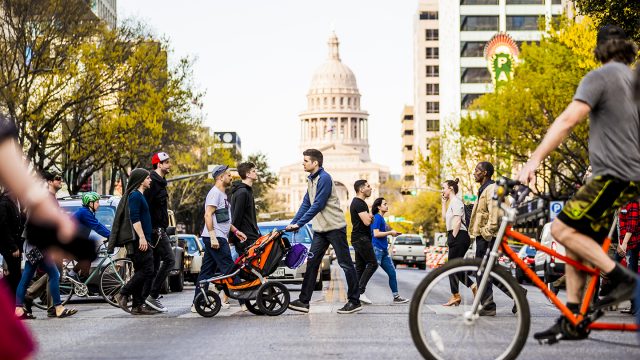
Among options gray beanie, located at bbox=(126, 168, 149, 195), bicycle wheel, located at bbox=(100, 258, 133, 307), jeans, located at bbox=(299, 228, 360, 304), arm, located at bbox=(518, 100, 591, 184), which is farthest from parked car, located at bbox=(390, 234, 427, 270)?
arm, located at bbox=(518, 100, 591, 184)

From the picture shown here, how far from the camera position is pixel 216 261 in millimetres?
13258

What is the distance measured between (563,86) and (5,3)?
1873 centimetres

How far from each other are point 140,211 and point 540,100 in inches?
1278

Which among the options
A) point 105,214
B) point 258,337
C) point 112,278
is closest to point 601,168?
point 258,337

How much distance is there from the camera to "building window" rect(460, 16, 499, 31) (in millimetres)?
105750

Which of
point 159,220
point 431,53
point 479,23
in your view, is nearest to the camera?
point 159,220

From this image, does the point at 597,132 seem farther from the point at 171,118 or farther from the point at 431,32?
the point at 431,32

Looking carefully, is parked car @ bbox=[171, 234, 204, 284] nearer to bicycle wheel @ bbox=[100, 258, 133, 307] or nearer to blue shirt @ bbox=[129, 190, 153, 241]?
bicycle wheel @ bbox=[100, 258, 133, 307]

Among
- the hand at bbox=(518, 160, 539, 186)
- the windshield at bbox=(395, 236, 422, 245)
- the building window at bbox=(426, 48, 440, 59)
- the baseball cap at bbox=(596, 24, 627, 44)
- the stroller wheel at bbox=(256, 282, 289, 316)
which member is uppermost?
the building window at bbox=(426, 48, 440, 59)

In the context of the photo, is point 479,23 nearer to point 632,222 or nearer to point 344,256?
point 632,222

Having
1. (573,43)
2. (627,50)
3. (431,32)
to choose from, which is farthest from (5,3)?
(431,32)

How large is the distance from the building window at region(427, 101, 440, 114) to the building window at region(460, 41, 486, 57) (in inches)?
1618

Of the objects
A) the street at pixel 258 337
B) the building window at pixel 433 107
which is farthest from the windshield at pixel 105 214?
the building window at pixel 433 107

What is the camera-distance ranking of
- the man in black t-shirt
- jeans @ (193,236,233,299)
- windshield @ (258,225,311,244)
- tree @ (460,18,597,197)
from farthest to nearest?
tree @ (460,18,597,197) → windshield @ (258,225,311,244) → the man in black t-shirt → jeans @ (193,236,233,299)
